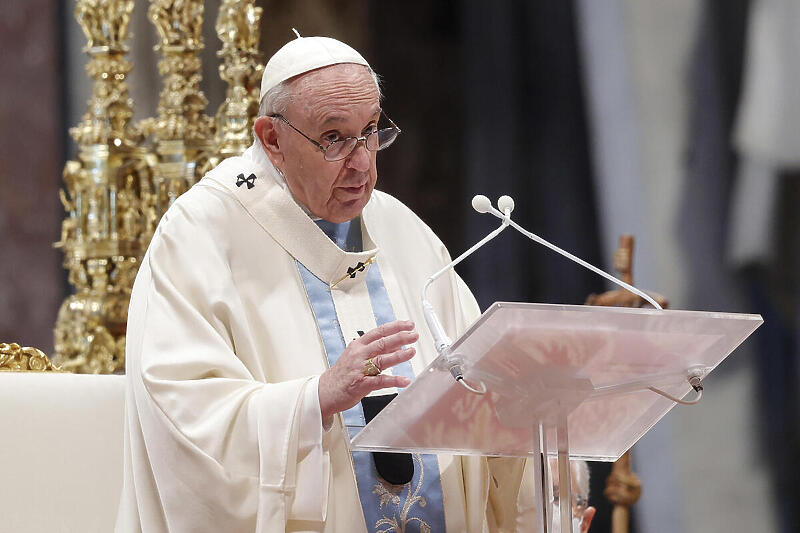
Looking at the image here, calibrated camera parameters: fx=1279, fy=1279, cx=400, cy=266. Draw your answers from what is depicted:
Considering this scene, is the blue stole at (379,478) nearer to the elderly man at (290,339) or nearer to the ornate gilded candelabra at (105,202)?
the elderly man at (290,339)

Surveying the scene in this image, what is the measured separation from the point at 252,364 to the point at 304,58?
2.59ft

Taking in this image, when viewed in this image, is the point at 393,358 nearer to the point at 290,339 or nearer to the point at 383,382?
the point at 383,382

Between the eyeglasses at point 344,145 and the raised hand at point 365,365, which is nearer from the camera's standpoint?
the raised hand at point 365,365

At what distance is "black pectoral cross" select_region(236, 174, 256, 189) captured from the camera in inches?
129

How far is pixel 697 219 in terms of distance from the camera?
19.5ft

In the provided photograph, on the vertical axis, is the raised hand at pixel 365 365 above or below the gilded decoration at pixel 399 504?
above

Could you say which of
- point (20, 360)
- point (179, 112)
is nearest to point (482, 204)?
point (20, 360)

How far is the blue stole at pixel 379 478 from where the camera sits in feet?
10.1

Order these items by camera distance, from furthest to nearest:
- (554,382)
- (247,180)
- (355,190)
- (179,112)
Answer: (179,112) < (247,180) < (355,190) < (554,382)

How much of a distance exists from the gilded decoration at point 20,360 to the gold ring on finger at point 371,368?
153 cm

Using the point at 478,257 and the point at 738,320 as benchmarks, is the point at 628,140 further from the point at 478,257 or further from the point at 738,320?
the point at 738,320

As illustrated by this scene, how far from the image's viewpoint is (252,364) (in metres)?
3.08

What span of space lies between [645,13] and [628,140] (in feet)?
2.02

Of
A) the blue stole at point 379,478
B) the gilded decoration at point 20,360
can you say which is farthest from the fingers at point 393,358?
the gilded decoration at point 20,360
